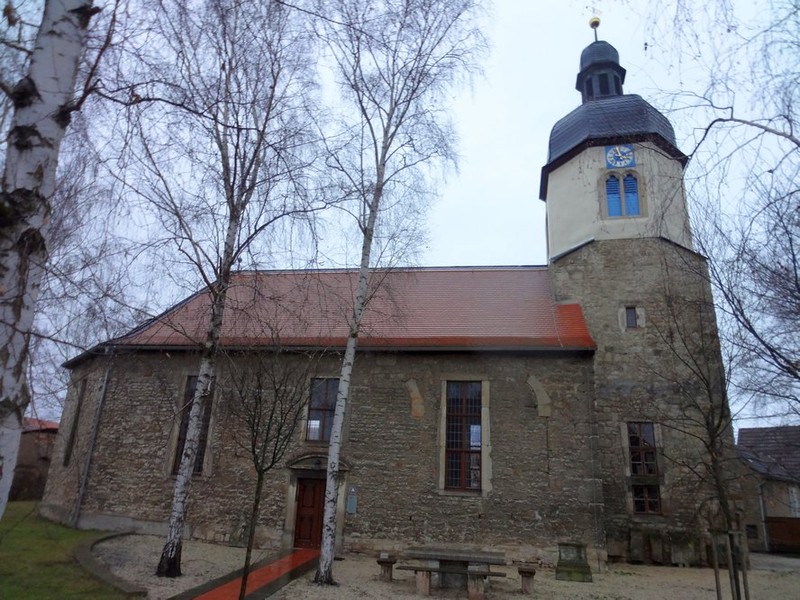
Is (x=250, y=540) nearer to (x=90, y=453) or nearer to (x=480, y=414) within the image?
(x=480, y=414)

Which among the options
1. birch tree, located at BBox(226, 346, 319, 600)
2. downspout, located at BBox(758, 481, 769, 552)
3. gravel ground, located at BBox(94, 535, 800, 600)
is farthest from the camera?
downspout, located at BBox(758, 481, 769, 552)

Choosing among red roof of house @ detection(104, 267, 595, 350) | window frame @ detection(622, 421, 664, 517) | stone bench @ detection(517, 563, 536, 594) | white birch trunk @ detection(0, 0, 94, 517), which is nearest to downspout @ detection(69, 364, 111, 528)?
red roof of house @ detection(104, 267, 595, 350)

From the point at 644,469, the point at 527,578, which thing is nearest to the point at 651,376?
the point at 644,469

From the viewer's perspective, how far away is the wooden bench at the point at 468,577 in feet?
28.3

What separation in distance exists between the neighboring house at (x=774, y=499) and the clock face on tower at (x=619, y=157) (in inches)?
404

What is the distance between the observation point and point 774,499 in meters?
22.1

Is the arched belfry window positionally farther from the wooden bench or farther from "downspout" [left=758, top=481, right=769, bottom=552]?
"downspout" [left=758, top=481, right=769, bottom=552]

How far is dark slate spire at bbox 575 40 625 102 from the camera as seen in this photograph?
17625mm

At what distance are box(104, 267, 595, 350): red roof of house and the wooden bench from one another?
4876 mm

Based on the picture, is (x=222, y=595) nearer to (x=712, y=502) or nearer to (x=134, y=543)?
(x=134, y=543)

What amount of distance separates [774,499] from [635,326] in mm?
14090

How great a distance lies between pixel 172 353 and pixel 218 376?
1482 millimetres

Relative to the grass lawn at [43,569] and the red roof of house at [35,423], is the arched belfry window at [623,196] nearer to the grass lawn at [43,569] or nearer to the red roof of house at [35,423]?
the grass lawn at [43,569]

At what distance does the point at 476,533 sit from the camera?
11.8 meters
